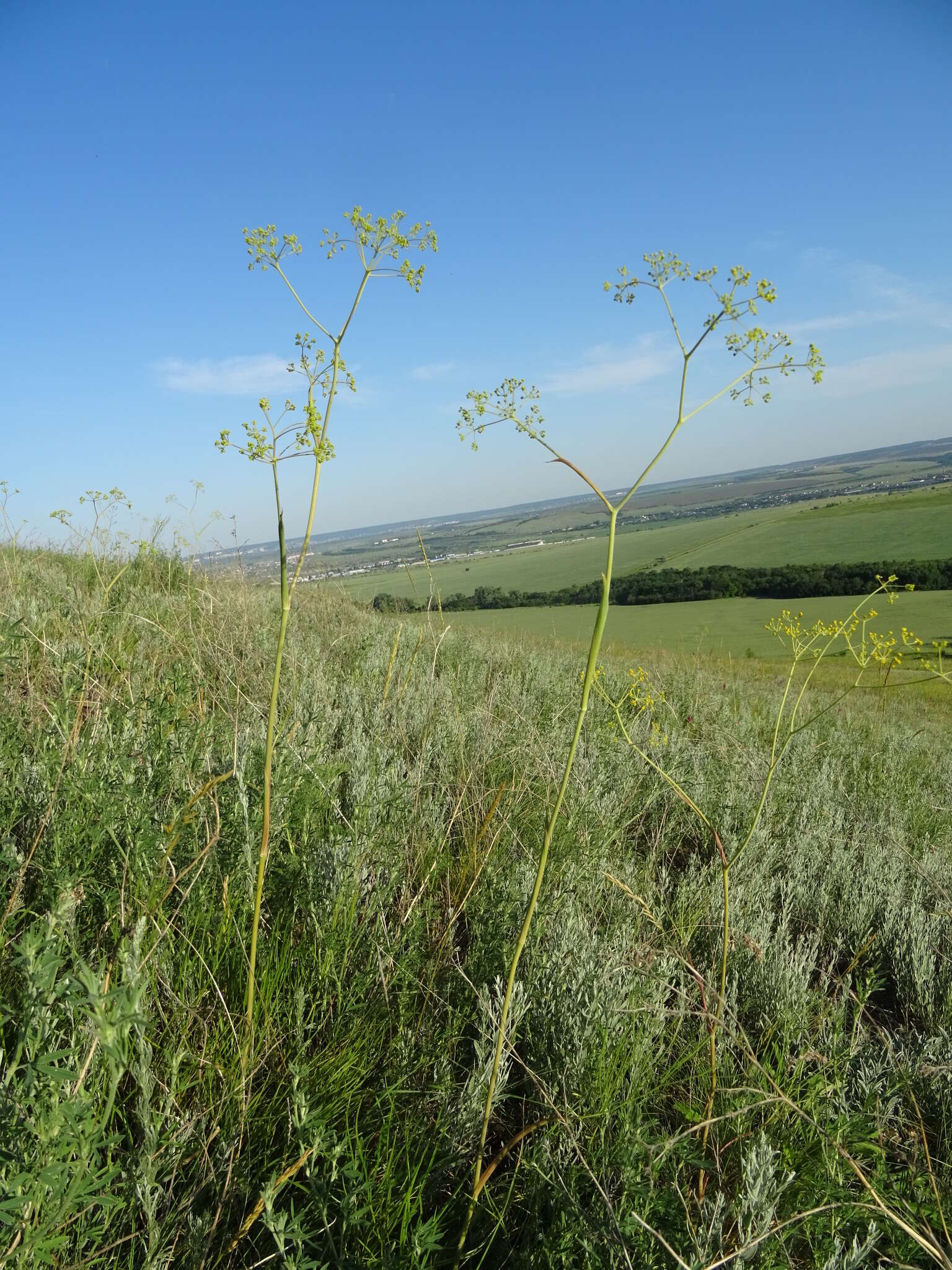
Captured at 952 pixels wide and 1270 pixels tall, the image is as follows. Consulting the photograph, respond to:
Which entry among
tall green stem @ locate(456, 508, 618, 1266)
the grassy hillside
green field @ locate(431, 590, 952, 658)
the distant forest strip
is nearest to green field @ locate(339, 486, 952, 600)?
the distant forest strip

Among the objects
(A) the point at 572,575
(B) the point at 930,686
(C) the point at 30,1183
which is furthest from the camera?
(A) the point at 572,575

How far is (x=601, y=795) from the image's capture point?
3.45 m

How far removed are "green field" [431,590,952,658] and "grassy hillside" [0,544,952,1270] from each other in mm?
7872

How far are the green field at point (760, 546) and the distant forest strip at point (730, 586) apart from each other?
1692mm

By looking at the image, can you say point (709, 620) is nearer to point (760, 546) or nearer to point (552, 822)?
point (552, 822)

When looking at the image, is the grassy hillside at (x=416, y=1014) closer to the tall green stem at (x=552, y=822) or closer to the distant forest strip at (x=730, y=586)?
the tall green stem at (x=552, y=822)

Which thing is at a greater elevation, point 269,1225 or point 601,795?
point 269,1225

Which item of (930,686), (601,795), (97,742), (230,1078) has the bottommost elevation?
(930,686)

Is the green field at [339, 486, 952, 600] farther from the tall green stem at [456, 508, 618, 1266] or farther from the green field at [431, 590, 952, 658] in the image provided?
the tall green stem at [456, 508, 618, 1266]

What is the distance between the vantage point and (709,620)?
1798cm

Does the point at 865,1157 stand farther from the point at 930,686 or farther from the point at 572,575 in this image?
the point at 572,575

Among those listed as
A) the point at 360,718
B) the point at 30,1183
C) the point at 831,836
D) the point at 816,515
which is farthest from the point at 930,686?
the point at 816,515

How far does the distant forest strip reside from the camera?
784 inches

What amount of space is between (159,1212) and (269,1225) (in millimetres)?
369
